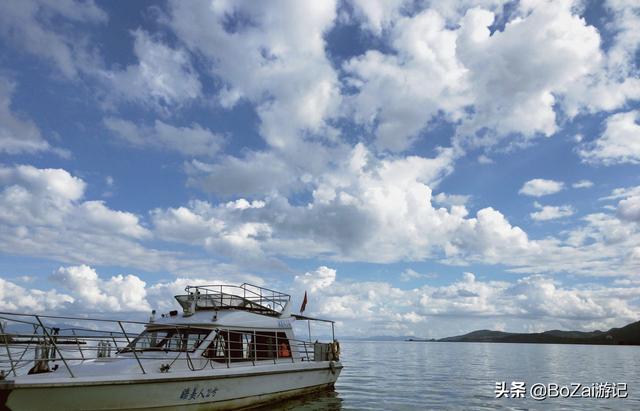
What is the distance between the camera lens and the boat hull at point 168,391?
34.1 feet

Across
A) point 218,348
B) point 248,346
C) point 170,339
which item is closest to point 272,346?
point 248,346

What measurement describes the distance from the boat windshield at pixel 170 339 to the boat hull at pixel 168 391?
1.75 m

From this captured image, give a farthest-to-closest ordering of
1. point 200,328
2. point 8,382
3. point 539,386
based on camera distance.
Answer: point 539,386 < point 200,328 < point 8,382

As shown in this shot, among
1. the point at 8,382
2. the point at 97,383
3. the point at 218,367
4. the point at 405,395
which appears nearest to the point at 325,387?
the point at 405,395

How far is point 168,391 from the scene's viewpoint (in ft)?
41.1

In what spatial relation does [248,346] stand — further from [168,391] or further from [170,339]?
[168,391]

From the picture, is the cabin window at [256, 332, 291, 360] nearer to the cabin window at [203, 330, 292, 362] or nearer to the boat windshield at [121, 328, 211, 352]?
the cabin window at [203, 330, 292, 362]

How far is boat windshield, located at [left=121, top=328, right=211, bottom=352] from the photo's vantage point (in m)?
15.2

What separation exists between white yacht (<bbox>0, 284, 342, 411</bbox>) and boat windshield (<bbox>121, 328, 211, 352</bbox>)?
0.11ft

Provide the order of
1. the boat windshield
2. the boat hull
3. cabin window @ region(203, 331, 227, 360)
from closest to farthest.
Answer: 1. the boat hull
2. cabin window @ region(203, 331, 227, 360)
3. the boat windshield

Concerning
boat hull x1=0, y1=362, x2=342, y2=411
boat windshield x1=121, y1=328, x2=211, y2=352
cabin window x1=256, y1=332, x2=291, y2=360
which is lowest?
boat hull x1=0, y1=362, x2=342, y2=411

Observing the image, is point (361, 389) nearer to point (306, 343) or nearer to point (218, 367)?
point (306, 343)

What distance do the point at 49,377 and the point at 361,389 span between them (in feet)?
55.7

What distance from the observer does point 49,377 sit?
10969 mm
